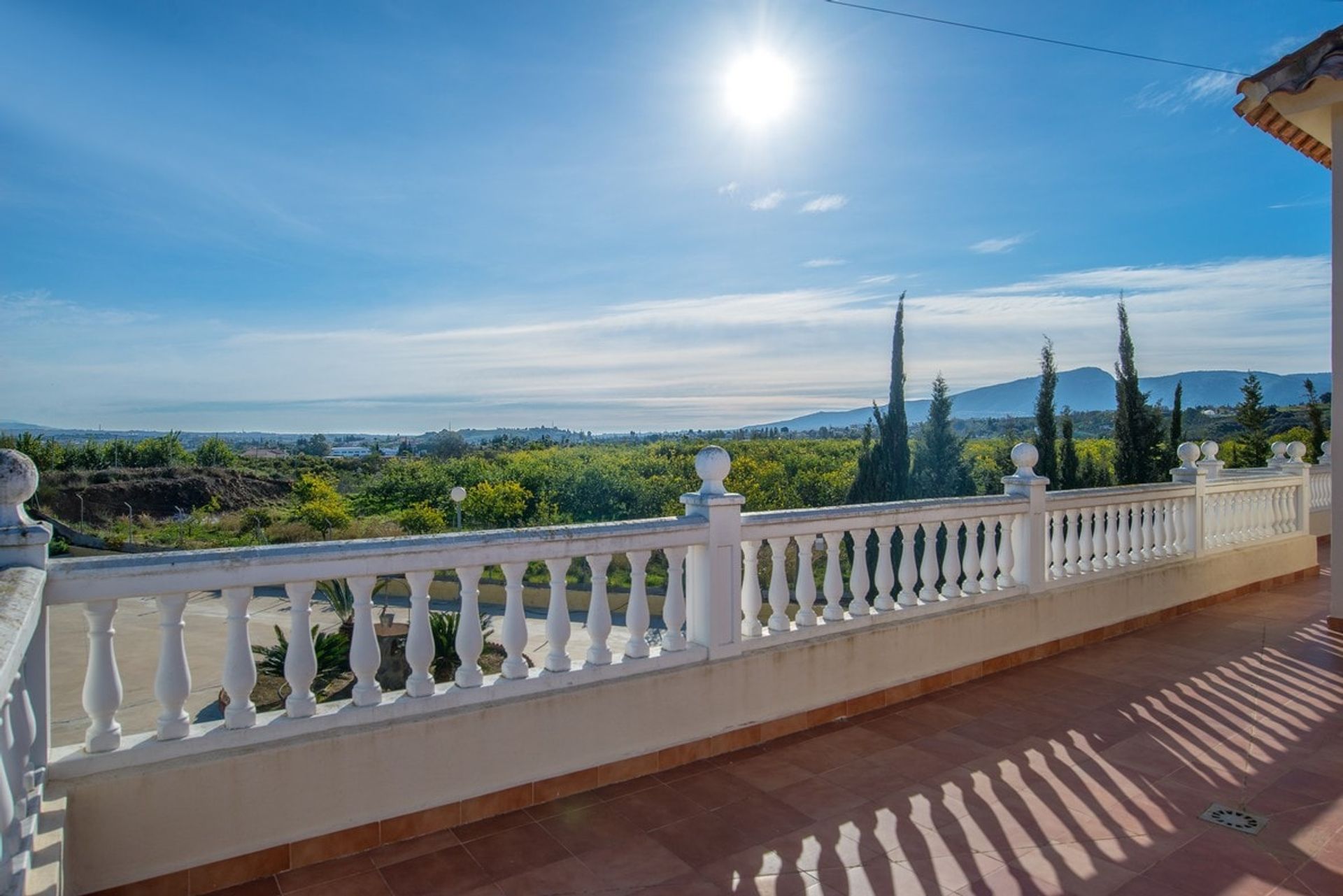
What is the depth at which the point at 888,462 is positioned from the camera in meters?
15.0

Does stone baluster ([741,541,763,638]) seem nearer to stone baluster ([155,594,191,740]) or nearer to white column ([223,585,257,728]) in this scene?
white column ([223,585,257,728])

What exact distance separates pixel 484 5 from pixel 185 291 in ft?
45.9

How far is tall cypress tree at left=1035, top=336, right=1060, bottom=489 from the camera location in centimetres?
1728

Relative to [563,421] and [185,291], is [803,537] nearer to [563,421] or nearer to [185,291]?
[185,291]

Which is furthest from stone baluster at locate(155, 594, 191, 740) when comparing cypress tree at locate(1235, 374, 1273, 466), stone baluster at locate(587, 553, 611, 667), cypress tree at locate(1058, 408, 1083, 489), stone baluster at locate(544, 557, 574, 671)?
cypress tree at locate(1235, 374, 1273, 466)

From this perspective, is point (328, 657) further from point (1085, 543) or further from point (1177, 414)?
point (1177, 414)

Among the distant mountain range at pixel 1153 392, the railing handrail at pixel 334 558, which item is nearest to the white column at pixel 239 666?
the railing handrail at pixel 334 558

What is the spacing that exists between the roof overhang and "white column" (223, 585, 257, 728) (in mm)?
6125

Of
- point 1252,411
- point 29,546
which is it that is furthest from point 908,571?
point 1252,411

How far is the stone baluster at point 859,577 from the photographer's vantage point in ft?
11.4

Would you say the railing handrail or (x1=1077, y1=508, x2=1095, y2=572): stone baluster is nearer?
the railing handrail

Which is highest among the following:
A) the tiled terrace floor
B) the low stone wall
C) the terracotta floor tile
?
the low stone wall

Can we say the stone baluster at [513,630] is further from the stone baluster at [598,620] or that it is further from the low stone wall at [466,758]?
the stone baluster at [598,620]

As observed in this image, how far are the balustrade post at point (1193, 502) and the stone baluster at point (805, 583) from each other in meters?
4.11
